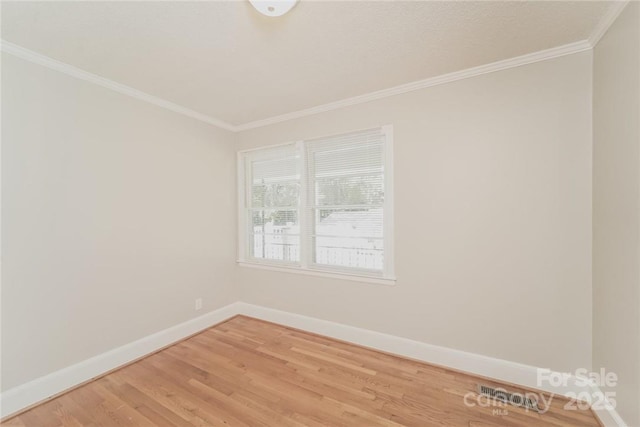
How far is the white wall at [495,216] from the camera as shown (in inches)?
77.2

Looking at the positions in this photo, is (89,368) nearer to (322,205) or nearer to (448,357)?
(322,205)

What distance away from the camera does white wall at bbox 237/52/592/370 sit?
1961 mm

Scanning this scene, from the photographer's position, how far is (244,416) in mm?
1823

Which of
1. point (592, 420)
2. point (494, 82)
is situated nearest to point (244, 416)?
point (592, 420)

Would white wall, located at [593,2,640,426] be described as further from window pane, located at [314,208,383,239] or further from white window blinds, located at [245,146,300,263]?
white window blinds, located at [245,146,300,263]

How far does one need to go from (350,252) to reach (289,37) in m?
2.07

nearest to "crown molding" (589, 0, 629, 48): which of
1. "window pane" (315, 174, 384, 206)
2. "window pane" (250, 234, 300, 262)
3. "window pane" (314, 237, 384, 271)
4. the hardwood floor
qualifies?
"window pane" (315, 174, 384, 206)

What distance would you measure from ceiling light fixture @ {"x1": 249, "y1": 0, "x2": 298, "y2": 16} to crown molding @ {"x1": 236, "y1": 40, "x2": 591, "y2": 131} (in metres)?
1.36

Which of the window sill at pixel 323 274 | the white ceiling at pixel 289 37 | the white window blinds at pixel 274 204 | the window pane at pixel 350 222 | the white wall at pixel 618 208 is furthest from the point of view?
the white window blinds at pixel 274 204

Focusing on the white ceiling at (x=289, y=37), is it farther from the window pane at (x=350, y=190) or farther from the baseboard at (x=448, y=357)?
the baseboard at (x=448, y=357)

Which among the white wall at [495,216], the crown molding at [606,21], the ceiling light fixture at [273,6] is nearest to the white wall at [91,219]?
the ceiling light fixture at [273,6]

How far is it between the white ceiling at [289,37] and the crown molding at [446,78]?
2.3 inches

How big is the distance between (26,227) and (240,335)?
2102mm

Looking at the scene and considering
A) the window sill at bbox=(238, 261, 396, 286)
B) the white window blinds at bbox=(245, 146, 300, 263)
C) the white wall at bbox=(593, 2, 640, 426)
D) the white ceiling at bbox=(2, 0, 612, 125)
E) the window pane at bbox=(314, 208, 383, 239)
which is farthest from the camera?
the white window blinds at bbox=(245, 146, 300, 263)
